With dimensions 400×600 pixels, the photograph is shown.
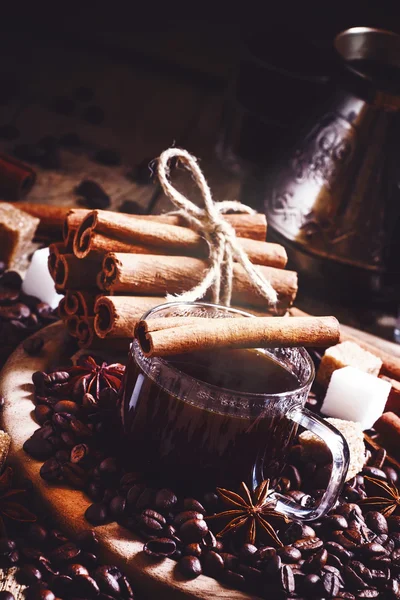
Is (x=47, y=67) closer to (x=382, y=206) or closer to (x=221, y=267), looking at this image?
(x=382, y=206)

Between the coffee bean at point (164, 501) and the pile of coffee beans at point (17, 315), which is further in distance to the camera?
the pile of coffee beans at point (17, 315)

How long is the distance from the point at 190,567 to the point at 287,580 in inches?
6.5

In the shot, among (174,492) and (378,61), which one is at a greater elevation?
(378,61)

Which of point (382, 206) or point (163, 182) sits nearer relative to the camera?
point (163, 182)

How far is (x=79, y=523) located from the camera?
1.45 metres

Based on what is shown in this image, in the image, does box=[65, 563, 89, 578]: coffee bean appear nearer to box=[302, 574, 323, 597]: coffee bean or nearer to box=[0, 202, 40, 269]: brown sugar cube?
box=[302, 574, 323, 597]: coffee bean

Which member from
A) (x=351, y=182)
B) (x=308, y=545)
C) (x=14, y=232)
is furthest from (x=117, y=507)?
(x=351, y=182)

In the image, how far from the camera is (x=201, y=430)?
4.74 ft

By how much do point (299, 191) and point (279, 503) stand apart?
4.18ft

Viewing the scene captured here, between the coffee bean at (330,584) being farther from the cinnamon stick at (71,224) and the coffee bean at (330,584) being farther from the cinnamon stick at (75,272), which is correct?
the cinnamon stick at (71,224)

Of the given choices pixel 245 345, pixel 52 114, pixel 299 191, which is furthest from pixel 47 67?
pixel 245 345

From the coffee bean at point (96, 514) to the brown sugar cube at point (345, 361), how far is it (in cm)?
74

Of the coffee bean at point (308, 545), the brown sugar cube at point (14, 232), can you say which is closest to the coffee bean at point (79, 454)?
the coffee bean at point (308, 545)

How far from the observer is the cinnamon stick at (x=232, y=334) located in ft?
4.79
